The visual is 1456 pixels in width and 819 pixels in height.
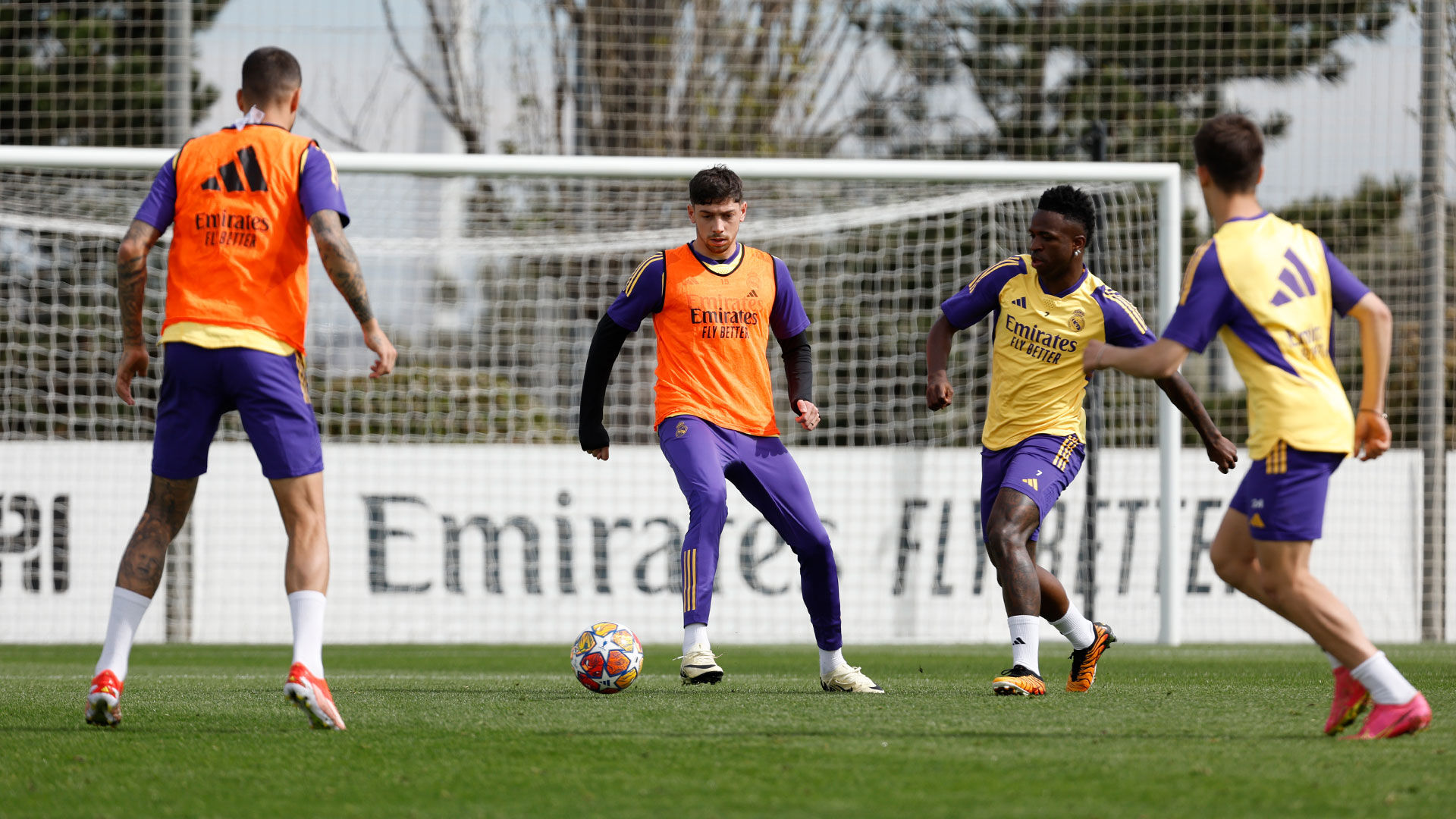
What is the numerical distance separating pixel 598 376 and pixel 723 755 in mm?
2709

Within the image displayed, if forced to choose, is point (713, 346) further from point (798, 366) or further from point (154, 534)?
point (154, 534)

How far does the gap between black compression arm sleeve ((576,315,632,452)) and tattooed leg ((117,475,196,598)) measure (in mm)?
1966

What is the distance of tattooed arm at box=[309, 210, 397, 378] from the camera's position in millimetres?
4316

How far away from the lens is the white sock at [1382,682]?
153 inches

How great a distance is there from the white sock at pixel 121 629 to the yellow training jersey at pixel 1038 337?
3.40m

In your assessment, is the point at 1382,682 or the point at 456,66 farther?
the point at 456,66

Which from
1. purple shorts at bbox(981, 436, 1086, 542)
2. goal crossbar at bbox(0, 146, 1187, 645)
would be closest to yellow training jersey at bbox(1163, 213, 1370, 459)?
purple shorts at bbox(981, 436, 1086, 542)

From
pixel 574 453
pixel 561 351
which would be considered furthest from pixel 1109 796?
pixel 561 351

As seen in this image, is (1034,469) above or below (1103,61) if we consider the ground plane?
below

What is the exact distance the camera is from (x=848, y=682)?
5699 mm

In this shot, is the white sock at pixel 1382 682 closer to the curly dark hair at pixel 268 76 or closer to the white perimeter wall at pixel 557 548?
the curly dark hair at pixel 268 76

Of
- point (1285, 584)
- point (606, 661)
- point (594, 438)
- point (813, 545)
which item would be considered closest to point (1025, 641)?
→ point (813, 545)

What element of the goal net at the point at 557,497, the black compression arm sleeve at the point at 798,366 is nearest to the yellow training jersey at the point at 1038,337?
the black compression arm sleeve at the point at 798,366

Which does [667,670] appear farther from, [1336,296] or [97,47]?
[97,47]
